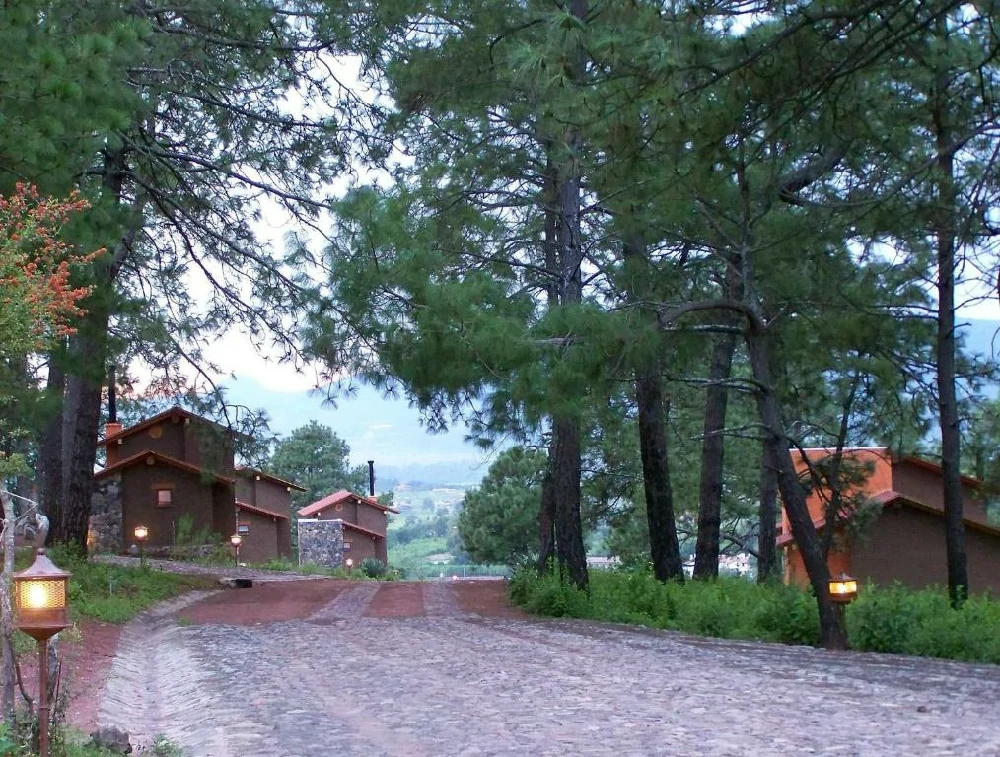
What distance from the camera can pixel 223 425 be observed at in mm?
19891

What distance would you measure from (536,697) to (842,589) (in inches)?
209

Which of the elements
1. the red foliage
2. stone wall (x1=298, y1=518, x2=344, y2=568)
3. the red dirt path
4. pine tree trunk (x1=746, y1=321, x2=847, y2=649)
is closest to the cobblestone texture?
the red dirt path

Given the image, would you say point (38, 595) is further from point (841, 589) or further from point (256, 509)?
point (256, 509)

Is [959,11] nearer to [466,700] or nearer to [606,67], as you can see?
[606,67]

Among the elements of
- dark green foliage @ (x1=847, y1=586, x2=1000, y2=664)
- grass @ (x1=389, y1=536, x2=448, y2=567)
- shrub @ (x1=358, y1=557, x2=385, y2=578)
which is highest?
dark green foliage @ (x1=847, y1=586, x2=1000, y2=664)

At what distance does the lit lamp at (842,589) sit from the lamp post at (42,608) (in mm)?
8931

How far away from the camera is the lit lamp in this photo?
41.3 ft

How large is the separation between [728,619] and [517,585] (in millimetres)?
5295

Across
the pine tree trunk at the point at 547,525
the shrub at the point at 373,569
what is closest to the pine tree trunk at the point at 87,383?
the pine tree trunk at the point at 547,525

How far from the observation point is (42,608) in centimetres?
583

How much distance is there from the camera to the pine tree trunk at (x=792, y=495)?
1293 cm

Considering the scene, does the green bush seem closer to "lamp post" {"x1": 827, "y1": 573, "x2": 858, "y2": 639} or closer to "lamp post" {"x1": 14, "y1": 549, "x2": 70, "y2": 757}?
"lamp post" {"x1": 827, "y1": 573, "x2": 858, "y2": 639}

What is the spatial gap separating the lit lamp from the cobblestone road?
78 centimetres

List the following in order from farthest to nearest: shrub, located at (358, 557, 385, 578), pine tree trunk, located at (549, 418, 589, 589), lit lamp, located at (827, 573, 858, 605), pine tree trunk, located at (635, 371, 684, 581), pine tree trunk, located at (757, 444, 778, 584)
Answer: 1. shrub, located at (358, 557, 385, 578)
2. pine tree trunk, located at (757, 444, 778, 584)
3. pine tree trunk, located at (635, 371, 684, 581)
4. pine tree trunk, located at (549, 418, 589, 589)
5. lit lamp, located at (827, 573, 858, 605)
